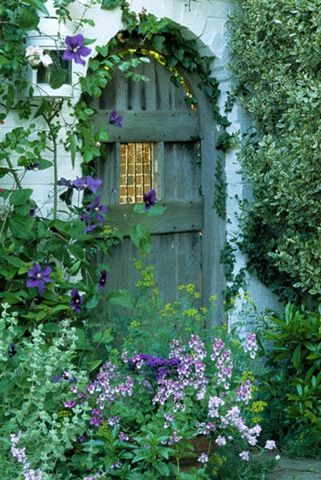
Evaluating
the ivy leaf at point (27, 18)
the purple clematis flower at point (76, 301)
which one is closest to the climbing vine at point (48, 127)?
the ivy leaf at point (27, 18)

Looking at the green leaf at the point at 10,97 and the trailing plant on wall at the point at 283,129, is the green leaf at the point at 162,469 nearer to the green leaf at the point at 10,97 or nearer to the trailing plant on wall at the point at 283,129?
the trailing plant on wall at the point at 283,129

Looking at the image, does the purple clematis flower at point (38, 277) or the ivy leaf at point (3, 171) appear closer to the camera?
the purple clematis flower at point (38, 277)

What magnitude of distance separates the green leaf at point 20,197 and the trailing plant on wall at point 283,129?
151 cm

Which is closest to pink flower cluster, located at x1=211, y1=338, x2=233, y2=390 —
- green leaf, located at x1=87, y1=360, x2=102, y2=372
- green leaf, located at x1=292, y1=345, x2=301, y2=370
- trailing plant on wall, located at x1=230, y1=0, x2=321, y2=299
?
green leaf, located at x1=87, y1=360, x2=102, y2=372

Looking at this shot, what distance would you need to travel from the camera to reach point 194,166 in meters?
7.22

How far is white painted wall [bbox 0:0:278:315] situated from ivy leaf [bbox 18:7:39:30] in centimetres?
47

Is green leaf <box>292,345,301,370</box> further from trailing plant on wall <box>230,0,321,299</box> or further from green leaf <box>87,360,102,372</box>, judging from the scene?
green leaf <box>87,360,102,372</box>

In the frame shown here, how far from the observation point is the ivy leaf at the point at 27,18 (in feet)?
18.9

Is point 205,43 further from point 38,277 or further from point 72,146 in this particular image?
point 38,277

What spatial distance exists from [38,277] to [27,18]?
132cm

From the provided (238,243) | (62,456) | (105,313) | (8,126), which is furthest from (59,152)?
(62,456)

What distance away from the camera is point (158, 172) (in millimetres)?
7012

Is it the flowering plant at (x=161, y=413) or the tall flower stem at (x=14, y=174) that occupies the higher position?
the tall flower stem at (x=14, y=174)

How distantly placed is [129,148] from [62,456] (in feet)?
8.39
